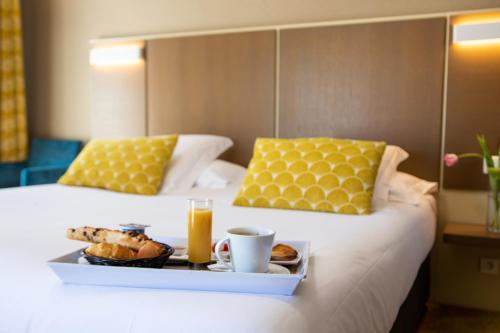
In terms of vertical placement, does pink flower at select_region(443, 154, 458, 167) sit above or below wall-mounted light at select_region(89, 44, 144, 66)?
below

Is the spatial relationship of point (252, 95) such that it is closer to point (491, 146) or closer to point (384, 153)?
point (384, 153)

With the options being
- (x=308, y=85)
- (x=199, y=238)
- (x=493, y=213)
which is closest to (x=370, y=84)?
(x=308, y=85)

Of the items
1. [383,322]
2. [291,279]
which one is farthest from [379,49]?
[291,279]

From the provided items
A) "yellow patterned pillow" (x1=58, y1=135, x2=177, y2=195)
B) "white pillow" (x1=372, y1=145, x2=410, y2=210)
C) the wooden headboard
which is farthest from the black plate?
the wooden headboard

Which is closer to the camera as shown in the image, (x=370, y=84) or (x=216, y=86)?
(x=370, y=84)

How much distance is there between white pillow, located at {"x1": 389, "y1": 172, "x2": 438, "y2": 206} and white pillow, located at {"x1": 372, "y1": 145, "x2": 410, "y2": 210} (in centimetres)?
3

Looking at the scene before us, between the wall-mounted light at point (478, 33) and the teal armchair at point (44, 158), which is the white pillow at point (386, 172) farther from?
the teal armchair at point (44, 158)

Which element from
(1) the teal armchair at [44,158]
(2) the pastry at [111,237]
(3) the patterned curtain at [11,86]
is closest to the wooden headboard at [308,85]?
(1) the teal armchair at [44,158]

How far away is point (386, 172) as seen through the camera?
7.80ft

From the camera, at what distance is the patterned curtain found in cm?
368

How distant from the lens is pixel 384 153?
244 centimetres

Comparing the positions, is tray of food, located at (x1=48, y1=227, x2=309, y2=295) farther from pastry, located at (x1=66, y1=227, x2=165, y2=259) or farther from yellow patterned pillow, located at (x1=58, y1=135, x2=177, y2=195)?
yellow patterned pillow, located at (x1=58, y1=135, x2=177, y2=195)

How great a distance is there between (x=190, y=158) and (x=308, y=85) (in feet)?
2.51

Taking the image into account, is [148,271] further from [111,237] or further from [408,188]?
[408,188]
